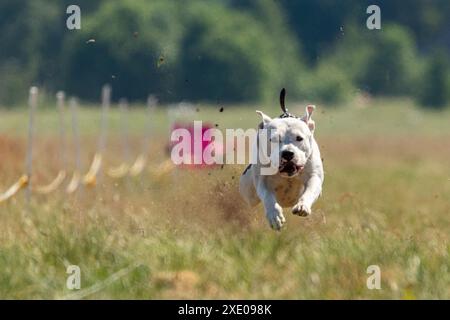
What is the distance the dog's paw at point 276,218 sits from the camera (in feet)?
30.1

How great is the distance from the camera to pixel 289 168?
9.59 metres

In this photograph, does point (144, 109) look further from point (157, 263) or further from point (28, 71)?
point (157, 263)

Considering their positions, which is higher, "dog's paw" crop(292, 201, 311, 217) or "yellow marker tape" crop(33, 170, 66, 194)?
"yellow marker tape" crop(33, 170, 66, 194)

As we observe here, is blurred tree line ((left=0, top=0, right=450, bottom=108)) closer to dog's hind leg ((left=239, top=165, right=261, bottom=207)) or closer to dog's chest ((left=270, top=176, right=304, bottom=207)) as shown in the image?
dog's hind leg ((left=239, top=165, right=261, bottom=207))

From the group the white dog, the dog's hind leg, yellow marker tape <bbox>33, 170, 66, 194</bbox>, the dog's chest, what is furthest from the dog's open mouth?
yellow marker tape <bbox>33, 170, 66, 194</bbox>

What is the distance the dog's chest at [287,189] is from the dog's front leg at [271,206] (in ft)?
0.34

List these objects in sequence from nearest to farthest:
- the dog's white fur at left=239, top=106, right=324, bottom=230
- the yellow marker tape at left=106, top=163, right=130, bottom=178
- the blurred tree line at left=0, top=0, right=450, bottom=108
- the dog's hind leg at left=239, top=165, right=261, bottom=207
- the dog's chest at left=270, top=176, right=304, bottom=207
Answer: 1. the dog's white fur at left=239, top=106, right=324, bottom=230
2. the dog's chest at left=270, top=176, right=304, bottom=207
3. the dog's hind leg at left=239, top=165, right=261, bottom=207
4. the yellow marker tape at left=106, top=163, right=130, bottom=178
5. the blurred tree line at left=0, top=0, right=450, bottom=108

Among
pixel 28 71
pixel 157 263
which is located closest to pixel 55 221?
pixel 157 263

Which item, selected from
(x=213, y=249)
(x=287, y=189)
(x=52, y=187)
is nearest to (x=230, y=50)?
(x=52, y=187)

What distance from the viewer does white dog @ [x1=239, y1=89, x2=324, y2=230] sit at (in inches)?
373

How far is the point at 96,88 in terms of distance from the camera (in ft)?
217

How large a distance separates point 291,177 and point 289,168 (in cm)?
41

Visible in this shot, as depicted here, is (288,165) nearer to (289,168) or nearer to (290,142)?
(289,168)
